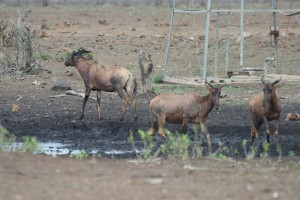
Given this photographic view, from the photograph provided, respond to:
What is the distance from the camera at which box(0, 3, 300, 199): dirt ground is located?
10.3 meters

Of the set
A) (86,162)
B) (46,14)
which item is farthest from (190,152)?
(46,14)

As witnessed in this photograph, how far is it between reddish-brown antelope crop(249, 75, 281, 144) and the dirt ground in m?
0.35

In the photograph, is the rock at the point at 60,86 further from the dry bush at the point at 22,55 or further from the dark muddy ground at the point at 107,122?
the dry bush at the point at 22,55

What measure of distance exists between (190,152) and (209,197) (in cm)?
500

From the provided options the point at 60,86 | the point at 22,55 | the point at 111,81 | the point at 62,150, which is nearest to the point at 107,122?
the point at 111,81

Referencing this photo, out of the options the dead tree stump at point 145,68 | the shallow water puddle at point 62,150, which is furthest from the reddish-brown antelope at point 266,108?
the dead tree stump at point 145,68

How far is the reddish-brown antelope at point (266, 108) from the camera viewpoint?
1611cm

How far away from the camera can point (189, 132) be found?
1759 cm

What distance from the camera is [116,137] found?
1717cm

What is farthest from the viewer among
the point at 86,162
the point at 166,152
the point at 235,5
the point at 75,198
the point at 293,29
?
the point at 235,5

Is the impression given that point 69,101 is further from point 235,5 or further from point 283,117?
point 235,5

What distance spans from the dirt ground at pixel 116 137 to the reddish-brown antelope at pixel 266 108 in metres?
0.35

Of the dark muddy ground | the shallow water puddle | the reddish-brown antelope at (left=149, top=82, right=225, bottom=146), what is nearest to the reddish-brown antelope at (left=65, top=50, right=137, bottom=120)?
the dark muddy ground

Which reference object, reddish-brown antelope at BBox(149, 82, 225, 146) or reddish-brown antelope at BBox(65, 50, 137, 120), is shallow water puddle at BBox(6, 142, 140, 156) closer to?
reddish-brown antelope at BBox(149, 82, 225, 146)
